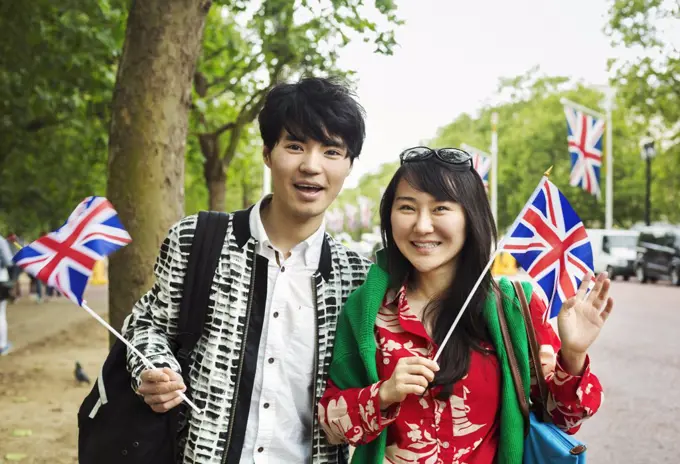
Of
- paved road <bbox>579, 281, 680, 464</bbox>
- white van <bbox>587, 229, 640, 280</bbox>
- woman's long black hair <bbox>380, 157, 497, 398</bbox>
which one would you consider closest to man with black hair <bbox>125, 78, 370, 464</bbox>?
woman's long black hair <bbox>380, 157, 497, 398</bbox>

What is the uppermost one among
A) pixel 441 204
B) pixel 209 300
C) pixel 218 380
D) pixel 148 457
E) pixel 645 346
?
pixel 441 204

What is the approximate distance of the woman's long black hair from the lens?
8.14 feet

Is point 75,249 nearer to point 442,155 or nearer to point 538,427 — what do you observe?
point 442,155

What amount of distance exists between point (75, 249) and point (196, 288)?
22.6 inches

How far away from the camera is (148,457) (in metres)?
2.45

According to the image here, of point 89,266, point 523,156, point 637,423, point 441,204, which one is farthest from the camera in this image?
point 523,156

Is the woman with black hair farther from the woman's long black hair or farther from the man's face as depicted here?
the man's face

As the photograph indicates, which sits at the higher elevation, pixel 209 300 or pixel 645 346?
pixel 209 300

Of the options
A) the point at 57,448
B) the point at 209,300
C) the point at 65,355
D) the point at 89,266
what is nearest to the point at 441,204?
the point at 209,300

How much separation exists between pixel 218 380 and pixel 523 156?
161ft

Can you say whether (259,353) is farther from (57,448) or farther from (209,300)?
(57,448)

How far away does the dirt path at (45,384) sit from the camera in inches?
251

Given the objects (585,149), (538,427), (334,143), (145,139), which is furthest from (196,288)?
(585,149)

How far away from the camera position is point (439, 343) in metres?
2.48
